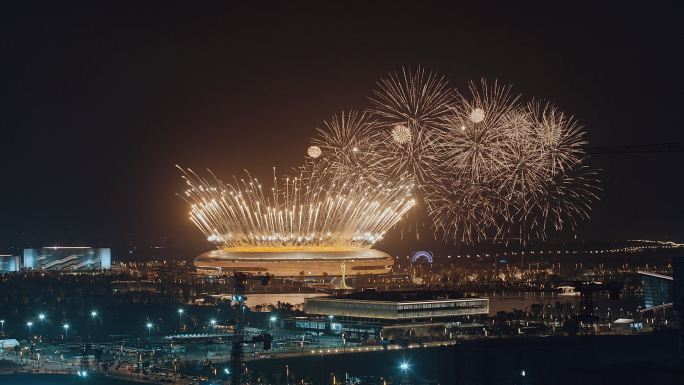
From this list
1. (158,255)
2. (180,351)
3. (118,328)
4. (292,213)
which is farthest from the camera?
(158,255)

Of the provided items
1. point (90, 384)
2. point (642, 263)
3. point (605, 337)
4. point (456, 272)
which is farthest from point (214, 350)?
point (642, 263)

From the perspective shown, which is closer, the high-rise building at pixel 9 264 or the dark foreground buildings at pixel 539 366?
the dark foreground buildings at pixel 539 366

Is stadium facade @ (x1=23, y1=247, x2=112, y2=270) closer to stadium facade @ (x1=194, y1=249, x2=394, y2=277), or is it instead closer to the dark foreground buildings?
stadium facade @ (x1=194, y1=249, x2=394, y2=277)

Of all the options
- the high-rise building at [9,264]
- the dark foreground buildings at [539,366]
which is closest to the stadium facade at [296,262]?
the high-rise building at [9,264]

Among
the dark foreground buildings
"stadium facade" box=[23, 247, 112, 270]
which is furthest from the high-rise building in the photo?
the dark foreground buildings

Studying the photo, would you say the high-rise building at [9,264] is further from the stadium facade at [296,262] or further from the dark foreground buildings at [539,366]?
the dark foreground buildings at [539,366]

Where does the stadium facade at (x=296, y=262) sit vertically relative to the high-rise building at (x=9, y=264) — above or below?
below

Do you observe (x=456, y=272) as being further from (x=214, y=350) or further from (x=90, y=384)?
(x=90, y=384)
